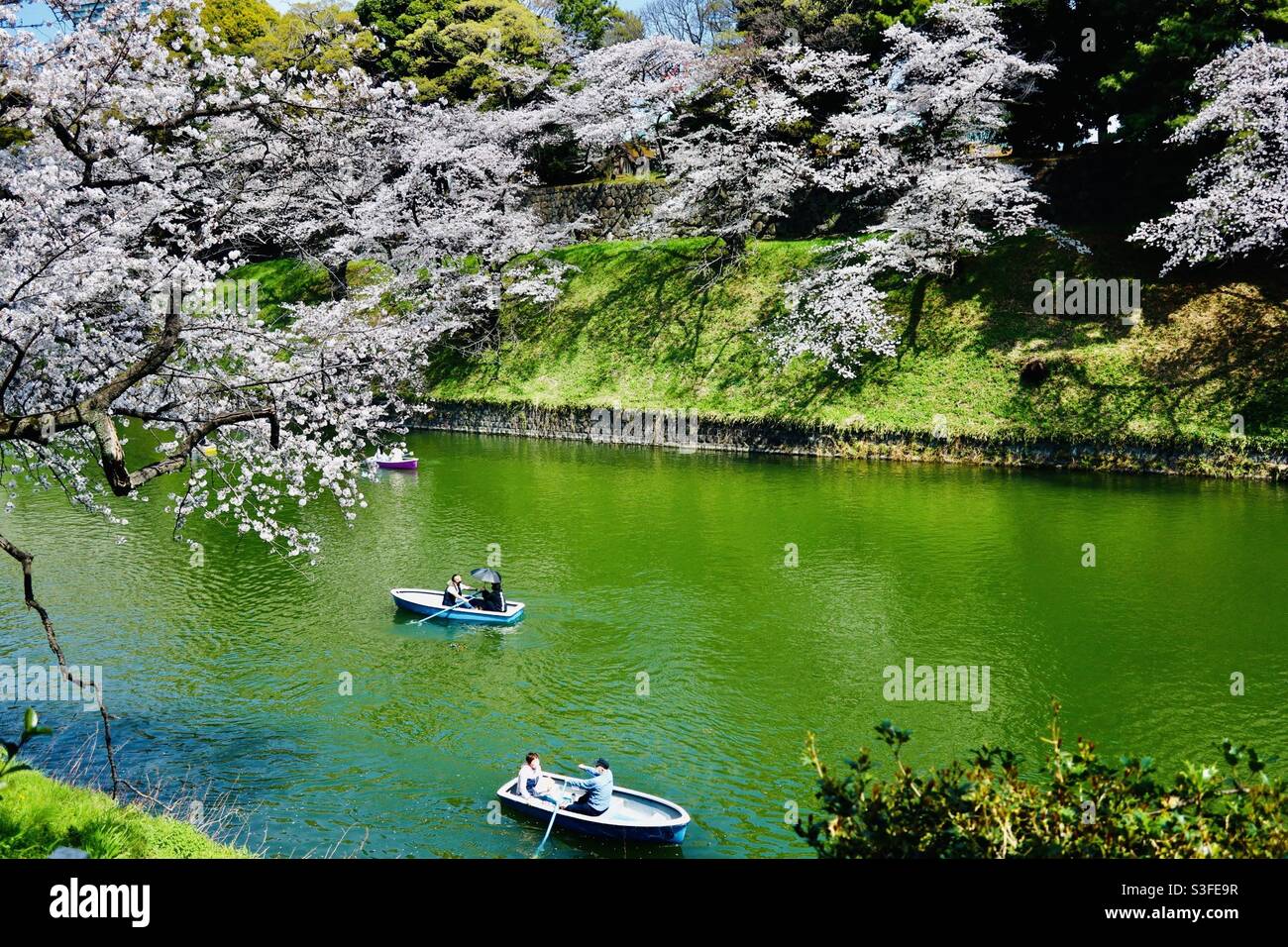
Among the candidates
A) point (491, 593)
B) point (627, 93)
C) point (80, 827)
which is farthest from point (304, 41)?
point (80, 827)

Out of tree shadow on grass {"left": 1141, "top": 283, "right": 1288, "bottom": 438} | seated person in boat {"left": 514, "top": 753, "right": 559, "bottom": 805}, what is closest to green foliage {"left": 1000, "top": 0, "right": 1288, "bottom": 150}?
tree shadow on grass {"left": 1141, "top": 283, "right": 1288, "bottom": 438}

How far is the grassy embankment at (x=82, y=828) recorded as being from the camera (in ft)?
22.6

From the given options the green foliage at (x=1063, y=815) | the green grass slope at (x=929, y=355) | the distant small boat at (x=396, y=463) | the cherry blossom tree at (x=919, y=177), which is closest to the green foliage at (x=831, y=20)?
the cherry blossom tree at (x=919, y=177)

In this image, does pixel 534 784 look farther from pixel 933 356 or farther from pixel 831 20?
pixel 831 20

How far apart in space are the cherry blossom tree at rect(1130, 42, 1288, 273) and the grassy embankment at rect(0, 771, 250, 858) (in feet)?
103

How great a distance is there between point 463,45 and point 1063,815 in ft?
175

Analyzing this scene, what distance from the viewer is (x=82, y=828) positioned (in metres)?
7.26

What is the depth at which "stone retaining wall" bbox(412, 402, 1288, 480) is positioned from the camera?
87.8ft

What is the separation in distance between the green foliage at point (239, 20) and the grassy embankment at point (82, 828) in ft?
182

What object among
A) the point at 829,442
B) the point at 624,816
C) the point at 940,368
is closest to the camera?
the point at 624,816

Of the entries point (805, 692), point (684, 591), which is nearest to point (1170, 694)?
point (805, 692)

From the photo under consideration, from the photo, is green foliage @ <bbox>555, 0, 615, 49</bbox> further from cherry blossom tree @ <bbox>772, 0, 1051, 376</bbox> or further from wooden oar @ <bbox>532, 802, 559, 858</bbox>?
wooden oar @ <bbox>532, 802, 559, 858</bbox>

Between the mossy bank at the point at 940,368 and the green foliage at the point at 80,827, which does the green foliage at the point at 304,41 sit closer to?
the mossy bank at the point at 940,368

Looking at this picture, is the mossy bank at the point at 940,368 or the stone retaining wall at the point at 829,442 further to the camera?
the mossy bank at the point at 940,368
